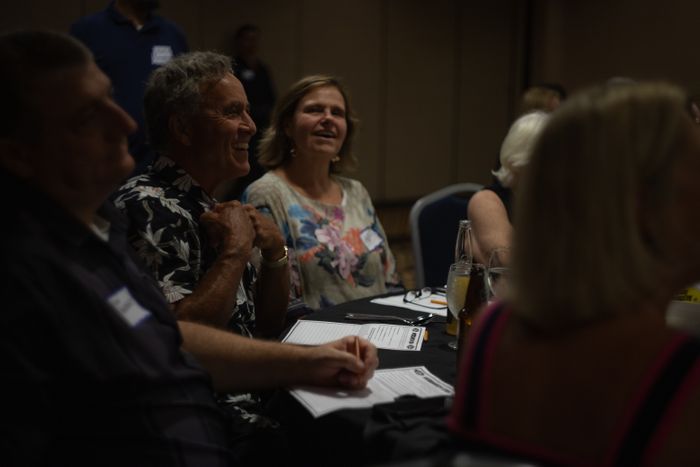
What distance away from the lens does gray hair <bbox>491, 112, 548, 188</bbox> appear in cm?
281

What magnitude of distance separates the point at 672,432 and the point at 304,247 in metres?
2.04

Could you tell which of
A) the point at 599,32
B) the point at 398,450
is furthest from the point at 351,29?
the point at 398,450

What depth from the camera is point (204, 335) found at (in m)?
1.60

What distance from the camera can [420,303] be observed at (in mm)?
2215

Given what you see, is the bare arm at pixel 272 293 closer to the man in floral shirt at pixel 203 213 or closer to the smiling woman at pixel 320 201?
the man in floral shirt at pixel 203 213

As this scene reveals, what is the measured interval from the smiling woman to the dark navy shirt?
1.32 m

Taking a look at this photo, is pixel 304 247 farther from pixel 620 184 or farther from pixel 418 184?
pixel 418 184

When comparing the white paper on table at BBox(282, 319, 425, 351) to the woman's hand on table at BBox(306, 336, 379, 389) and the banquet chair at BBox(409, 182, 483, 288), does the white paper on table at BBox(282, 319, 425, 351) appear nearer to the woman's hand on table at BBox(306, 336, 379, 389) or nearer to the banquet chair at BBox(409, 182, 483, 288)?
the woman's hand on table at BBox(306, 336, 379, 389)

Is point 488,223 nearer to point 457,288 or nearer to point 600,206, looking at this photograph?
point 457,288

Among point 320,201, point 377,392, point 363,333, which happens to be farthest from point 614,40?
point 377,392

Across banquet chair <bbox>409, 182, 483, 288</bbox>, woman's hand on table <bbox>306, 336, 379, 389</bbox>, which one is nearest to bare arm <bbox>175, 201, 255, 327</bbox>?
woman's hand on table <bbox>306, 336, 379, 389</bbox>

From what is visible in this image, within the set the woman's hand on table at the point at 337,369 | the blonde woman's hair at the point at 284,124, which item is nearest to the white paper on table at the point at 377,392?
the woman's hand on table at the point at 337,369

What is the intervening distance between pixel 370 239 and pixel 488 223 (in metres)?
0.50

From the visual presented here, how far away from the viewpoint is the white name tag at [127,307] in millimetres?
1271
